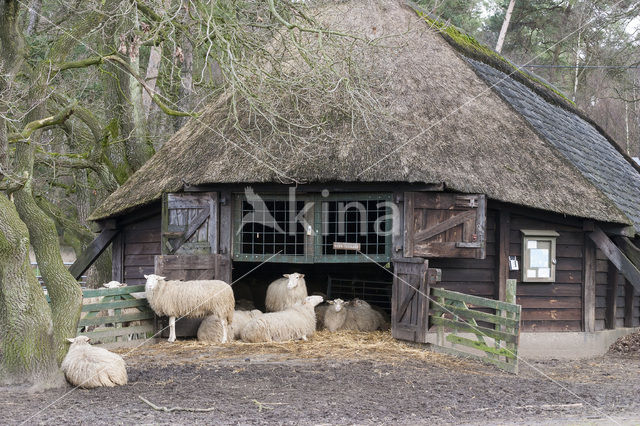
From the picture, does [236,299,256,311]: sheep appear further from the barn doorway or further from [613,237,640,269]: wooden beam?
[613,237,640,269]: wooden beam

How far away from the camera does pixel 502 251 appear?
1441cm

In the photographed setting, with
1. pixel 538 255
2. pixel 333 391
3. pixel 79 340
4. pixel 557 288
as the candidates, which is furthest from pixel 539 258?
pixel 79 340

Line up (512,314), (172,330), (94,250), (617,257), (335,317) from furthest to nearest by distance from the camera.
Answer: (94,250) < (335,317) < (617,257) < (172,330) < (512,314)

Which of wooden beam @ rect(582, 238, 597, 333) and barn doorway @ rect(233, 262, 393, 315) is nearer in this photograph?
wooden beam @ rect(582, 238, 597, 333)

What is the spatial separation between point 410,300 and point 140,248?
234 inches

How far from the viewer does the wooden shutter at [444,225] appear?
44.2ft

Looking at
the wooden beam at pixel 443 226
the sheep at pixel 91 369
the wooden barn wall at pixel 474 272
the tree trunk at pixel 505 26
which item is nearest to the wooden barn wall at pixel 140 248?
the wooden beam at pixel 443 226

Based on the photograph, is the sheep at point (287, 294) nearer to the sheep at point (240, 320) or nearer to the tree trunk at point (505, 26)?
the sheep at point (240, 320)

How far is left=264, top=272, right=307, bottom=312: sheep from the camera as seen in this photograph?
579 inches

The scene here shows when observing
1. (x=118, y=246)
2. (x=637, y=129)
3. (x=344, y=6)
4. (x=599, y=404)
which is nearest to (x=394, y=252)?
(x=599, y=404)

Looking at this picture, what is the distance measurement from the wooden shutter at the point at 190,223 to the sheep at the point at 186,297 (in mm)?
989

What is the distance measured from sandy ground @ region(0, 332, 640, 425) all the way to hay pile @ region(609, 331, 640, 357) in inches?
98.1

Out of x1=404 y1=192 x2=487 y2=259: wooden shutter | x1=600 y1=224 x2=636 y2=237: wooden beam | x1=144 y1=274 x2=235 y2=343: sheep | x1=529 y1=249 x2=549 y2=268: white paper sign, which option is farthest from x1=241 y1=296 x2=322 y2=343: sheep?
x1=600 y1=224 x2=636 y2=237: wooden beam

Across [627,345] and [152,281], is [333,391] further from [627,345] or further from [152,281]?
[627,345]
